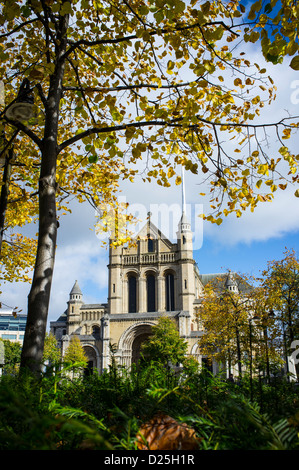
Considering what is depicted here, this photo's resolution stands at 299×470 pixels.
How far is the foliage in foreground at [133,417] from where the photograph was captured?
43.7 inches

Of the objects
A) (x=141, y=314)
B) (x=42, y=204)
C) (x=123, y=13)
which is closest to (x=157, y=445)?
(x=42, y=204)

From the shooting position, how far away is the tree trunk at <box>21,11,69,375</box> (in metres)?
4.51

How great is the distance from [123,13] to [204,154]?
2.55 meters

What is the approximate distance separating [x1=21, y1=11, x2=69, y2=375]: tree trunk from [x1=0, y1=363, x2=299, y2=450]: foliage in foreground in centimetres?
155

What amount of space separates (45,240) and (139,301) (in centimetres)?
4466

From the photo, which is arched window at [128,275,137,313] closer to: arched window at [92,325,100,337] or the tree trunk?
arched window at [92,325,100,337]

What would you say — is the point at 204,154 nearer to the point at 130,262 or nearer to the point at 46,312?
the point at 46,312

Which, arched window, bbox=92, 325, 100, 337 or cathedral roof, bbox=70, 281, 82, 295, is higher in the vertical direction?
cathedral roof, bbox=70, 281, 82, 295

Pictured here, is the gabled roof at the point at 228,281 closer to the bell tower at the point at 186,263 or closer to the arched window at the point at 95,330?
the bell tower at the point at 186,263

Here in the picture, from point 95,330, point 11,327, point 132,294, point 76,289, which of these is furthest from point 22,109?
point 11,327

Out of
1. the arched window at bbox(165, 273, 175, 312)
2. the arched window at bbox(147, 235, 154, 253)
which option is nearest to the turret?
the arched window at bbox(147, 235, 154, 253)

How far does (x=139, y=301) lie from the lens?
160 feet
